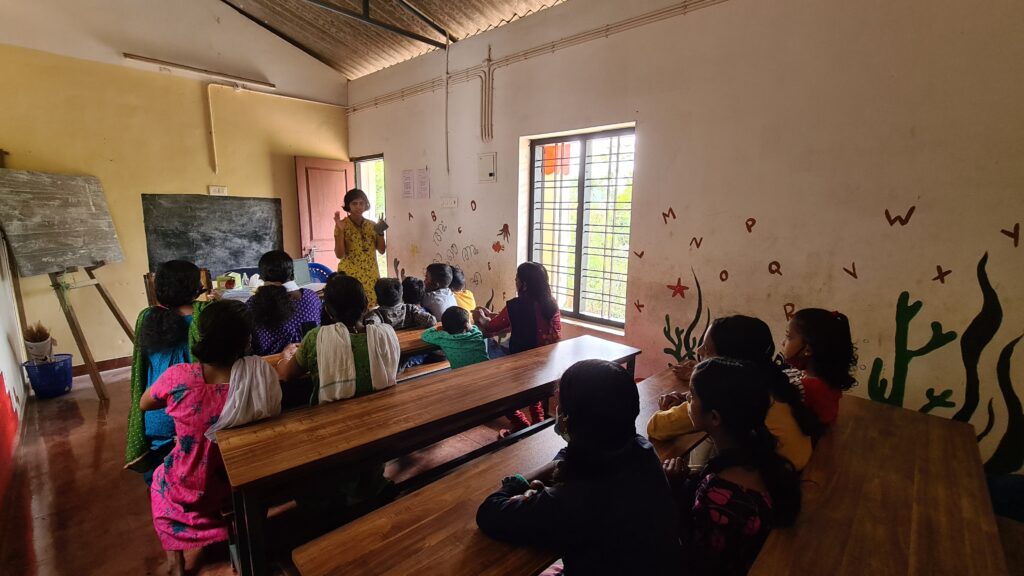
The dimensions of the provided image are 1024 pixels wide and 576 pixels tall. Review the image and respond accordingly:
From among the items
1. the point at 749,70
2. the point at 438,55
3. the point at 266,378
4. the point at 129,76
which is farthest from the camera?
the point at 438,55

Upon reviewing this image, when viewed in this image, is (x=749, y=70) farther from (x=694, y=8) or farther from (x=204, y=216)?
(x=204, y=216)

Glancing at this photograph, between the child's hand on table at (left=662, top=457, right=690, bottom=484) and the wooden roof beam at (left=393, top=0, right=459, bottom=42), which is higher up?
the wooden roof beam at (left=393, top=0, right=459, bottom=42)

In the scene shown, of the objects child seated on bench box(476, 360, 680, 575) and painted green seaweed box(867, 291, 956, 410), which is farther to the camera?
painted green seaweed box(867, 291, 956, 410)

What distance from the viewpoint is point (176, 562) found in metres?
1.69

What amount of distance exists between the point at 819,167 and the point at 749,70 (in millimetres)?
692

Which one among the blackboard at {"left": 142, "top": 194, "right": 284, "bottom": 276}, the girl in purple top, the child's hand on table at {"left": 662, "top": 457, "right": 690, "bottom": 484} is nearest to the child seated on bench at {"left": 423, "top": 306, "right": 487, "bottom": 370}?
the girl in purple top

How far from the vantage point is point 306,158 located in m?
5.13

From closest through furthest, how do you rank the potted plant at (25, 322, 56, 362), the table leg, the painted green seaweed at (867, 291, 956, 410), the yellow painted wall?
the table leg, the painted green seaweed at (867, 291, 956, 410), the potted plant at (25, 322, 56, 362), the yellow painted wall

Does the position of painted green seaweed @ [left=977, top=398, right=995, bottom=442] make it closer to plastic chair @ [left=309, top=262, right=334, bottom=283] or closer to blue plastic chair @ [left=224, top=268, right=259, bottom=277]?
plastic chair @ [left=309, top=262, right=334, bottom=283]

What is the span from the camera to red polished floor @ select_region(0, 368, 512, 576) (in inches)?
69.5

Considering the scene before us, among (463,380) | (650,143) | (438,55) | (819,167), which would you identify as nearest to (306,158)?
(438,55)

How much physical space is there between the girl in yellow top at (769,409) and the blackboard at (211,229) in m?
4.76

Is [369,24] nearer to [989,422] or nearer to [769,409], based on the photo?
[769,409]

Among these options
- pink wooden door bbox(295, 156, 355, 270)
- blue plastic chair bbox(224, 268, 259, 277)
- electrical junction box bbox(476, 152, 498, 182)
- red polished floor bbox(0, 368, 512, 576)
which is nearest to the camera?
red polished floor bbox(0, 368, 512, 576)
